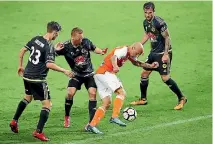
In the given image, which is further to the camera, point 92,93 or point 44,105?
point 92,93

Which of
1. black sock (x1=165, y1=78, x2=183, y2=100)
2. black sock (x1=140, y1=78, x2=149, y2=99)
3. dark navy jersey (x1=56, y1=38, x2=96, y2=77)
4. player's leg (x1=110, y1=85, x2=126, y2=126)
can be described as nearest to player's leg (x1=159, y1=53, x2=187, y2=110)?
black sock (x1=165, y1=78, x2=183, y2=100)

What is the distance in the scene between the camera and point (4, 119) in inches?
544

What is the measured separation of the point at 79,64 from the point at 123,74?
4.67 metres

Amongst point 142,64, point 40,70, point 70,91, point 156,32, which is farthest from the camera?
point 156,32

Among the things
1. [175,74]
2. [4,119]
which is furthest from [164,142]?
[175,74]

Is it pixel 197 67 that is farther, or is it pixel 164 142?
pixel 197 67

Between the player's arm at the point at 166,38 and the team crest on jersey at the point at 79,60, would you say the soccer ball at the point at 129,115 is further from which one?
the player's arm at the point at 166,38

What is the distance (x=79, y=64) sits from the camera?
13305 millimetres

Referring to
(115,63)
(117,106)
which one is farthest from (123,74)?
(115,63)

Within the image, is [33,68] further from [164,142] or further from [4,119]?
[164,142]

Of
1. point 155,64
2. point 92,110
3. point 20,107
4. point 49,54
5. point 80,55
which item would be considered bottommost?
point 92,110

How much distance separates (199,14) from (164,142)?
492 inches

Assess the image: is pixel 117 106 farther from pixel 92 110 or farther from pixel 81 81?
pixel 81 81

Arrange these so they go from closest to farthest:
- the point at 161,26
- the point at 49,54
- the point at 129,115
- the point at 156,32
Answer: the point at 49,54 < the point at 129,115 < the point at 161,26 < the point at 156,32
